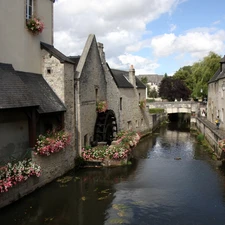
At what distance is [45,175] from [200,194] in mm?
5782

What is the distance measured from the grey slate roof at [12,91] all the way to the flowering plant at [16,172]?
1874 mm

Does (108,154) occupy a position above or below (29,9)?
below

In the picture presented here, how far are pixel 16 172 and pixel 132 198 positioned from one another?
3.97m

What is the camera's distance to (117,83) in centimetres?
1962

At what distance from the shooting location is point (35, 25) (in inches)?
449

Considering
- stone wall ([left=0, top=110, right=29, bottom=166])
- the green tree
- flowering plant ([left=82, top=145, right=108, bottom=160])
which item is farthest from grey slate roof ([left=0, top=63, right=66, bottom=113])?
the green tree

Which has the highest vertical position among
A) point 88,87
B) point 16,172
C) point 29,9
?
point 29,9

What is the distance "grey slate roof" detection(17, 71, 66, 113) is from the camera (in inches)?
428

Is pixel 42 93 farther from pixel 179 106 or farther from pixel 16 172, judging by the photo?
pixel 179 106

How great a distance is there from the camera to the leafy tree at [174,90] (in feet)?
157

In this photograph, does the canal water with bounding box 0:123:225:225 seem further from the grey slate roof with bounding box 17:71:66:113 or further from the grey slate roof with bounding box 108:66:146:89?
the grey slate roof with bounding box 108:66:146:89

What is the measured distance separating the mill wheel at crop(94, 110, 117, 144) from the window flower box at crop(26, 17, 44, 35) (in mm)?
6311

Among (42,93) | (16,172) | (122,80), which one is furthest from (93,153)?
(122,80)

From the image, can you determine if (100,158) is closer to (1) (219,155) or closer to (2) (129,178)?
(2) (129,178)
